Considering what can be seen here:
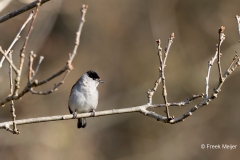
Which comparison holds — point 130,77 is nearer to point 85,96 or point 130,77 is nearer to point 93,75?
point 93,75

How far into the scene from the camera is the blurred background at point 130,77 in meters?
15.2

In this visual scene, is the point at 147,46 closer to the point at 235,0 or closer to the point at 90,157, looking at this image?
the point at 235,0

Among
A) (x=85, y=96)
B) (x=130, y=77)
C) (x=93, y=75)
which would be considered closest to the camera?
(x=85, y=96)

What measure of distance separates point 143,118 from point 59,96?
3.38 metres

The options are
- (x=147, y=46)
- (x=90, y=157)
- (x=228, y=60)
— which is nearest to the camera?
(x=228, y=60)

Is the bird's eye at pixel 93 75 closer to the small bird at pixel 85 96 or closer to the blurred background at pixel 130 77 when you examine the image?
the small bird at pixel 85 96

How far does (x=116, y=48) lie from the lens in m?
18.2

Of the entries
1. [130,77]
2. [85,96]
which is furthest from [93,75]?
[130,77]

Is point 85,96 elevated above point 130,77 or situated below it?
below

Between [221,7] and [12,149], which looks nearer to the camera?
[12,149]

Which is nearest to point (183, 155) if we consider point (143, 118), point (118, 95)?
point (143, 118)

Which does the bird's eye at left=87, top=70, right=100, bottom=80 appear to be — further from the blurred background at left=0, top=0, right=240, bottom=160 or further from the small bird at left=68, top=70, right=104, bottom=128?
the blurred background at left=0, top=0, right=240, bottom=160

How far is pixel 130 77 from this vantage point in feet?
56.2

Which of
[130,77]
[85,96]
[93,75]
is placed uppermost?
[130,77]
